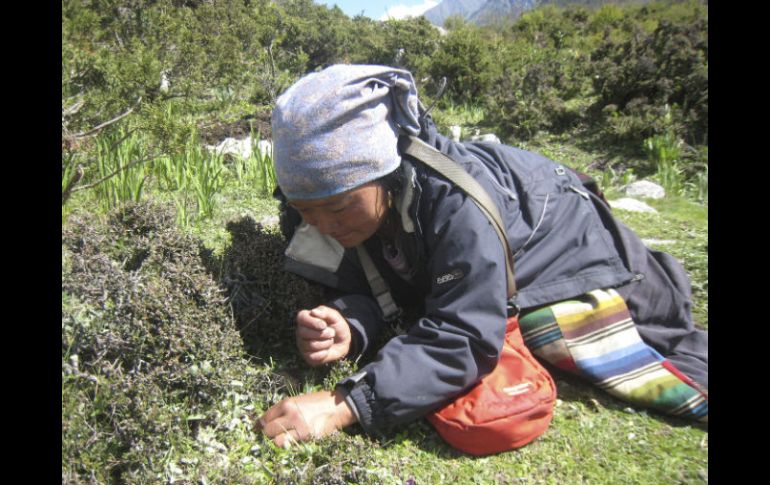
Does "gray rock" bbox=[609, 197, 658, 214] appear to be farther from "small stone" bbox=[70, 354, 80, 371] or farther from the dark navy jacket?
"small stone" bbox=[70, 354, 80, 371]

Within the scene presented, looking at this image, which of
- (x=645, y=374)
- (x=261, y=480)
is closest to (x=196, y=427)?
(x=261, y=480)

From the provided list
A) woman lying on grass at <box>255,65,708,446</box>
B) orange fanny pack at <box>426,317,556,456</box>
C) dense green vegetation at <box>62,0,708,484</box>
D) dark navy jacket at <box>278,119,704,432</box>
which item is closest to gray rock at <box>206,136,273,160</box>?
dense green vegetation at <box>62,0,708,484</box>

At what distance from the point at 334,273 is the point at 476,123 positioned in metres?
6.74

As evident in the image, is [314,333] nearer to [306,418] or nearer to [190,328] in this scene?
[306,418]

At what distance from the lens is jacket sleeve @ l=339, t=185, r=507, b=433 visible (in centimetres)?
194

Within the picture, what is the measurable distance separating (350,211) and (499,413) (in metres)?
0.94

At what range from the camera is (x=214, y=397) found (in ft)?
6.57

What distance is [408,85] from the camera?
81.1 inches

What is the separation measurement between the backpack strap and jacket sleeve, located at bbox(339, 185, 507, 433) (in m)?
0.05

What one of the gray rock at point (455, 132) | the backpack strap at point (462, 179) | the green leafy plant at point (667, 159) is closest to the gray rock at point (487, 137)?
the gray rock at point (455, 132)

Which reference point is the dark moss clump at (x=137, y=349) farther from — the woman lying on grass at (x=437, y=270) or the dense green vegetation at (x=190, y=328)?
the woman lying on grass at (x=437, y=270)

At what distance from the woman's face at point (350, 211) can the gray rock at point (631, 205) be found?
10.6 feet

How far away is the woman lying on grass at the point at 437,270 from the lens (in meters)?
1.95

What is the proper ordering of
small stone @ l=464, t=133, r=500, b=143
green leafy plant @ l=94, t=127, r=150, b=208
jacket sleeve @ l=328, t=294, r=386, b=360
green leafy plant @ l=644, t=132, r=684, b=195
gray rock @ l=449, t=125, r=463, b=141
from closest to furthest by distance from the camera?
jacket sleeve @ l=328, t=294, r=386, b=360
green leafy plant @ l=94, t=127, r=150, b=208
green leafy plant @ l=644, t=132, r=684, b=195
small stone @ l=464, t=133, r=500, b=143
gray rock @ l=449, t=125, r=463, b=141
